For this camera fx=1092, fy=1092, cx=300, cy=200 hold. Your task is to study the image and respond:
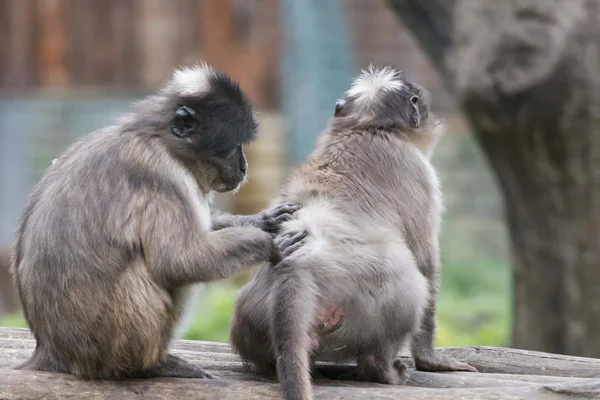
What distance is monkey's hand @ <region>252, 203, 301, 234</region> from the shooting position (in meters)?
5.01

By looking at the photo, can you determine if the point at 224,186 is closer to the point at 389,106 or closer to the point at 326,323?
the point at 326,323

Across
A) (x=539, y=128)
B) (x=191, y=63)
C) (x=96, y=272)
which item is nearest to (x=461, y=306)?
(x=191, y=63)

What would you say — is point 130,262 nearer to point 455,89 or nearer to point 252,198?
point 455,89

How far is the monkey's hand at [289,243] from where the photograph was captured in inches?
191

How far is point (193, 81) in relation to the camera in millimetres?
5051

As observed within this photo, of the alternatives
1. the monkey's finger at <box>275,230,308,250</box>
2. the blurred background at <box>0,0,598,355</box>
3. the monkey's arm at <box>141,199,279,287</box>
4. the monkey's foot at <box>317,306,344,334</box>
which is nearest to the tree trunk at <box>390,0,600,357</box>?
the monkey's finger at <box>275,230,308,250</box>

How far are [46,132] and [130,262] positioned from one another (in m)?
9.75

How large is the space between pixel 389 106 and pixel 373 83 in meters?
0.20

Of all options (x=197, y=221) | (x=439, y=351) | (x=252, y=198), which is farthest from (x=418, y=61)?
(x=197, y=221)

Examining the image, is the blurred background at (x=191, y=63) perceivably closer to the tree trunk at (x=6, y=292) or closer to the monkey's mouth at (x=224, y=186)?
the tree trunk at (x=6, y=292)

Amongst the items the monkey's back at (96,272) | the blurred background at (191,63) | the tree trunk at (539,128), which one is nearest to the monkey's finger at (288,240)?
the monkey's back at (96,272)

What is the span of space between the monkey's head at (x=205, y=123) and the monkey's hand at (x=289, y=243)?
42cm

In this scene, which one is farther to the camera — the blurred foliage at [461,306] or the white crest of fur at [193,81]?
the blurred foliage at [461,306]

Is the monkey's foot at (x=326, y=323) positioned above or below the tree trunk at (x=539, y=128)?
below
